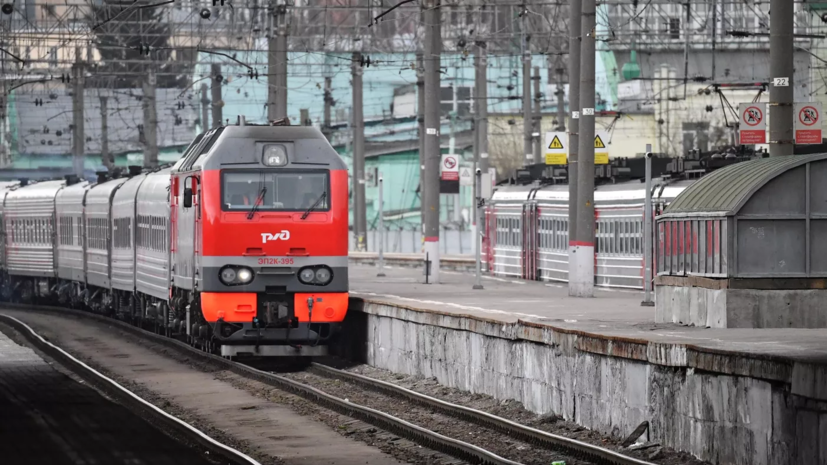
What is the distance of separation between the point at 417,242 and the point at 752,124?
55.8 metres

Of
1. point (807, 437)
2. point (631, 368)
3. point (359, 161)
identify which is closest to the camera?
point (807, 437)

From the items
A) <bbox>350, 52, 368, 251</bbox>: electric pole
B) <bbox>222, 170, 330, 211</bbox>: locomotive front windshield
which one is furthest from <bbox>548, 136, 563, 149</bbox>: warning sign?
<bbox>350, 52, 368, 251</bbox>: electric pole

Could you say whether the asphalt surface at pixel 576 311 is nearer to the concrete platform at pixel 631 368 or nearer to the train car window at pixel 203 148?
the concrete platform at pixel 631 368

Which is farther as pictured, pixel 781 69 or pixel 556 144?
pixel 556 144

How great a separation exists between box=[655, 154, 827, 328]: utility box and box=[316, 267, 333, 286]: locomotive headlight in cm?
662

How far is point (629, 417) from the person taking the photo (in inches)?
589

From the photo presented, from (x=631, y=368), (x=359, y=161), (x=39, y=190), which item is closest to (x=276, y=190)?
(x=631, y=368)

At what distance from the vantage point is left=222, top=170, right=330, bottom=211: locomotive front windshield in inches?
879

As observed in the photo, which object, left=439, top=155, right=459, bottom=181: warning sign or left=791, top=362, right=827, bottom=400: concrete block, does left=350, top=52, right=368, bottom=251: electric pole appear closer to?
left=439, top=155, right=459, bottom=181: warning sign

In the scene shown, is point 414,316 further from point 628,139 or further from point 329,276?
point 628,139

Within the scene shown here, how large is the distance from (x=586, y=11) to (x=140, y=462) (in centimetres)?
1576

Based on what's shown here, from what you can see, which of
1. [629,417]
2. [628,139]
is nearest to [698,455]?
[629,417]

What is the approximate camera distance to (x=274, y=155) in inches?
887

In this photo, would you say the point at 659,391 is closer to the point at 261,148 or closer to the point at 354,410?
the point at 354,410
